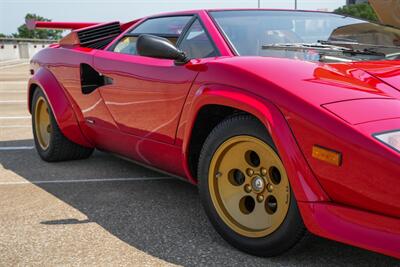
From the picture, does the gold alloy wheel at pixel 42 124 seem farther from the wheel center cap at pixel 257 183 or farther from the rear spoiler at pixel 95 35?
the wheel center cap at pixel 257 183

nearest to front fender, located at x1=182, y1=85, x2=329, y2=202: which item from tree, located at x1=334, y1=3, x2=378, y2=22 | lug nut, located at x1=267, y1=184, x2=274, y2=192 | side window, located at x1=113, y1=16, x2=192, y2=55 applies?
lug nut, located at x1=267, y1=184, x2=274, y2=192

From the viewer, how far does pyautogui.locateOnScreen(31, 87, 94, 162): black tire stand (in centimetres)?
489

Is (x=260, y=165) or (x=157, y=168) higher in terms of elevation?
(x=260, y=165)

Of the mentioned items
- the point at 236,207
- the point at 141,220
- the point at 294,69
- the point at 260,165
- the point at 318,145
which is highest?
the point at 294,69

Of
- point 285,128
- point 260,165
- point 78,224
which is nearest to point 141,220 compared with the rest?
point 78,224

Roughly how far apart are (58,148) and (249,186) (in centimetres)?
265

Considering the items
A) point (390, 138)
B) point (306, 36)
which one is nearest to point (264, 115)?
point (390, 138)

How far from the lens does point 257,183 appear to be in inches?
109

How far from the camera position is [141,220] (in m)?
3.37

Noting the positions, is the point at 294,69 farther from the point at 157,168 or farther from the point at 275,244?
the point at 157,168

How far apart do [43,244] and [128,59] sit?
1.46 metres

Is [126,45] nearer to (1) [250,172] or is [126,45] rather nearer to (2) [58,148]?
(2) [58,148]

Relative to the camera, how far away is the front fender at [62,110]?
4.63 metres

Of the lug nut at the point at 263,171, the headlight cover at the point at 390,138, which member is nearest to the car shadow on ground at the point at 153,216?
the lug nut at the point at 263,171
